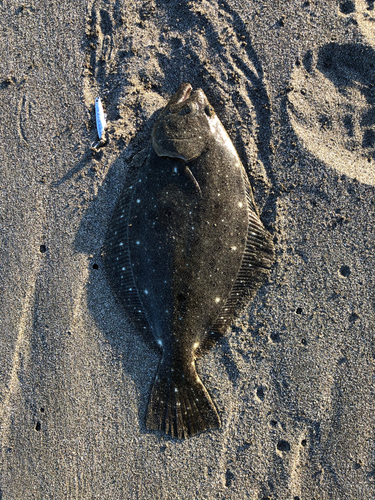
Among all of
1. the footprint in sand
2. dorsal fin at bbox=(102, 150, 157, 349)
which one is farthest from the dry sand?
dorsal fin at bbox=(102, 150, 157, 349)

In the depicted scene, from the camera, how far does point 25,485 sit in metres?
2.60

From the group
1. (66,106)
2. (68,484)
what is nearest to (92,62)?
(66,106)

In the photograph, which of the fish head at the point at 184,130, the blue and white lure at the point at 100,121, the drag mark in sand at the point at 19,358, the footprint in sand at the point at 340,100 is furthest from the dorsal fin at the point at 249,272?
the drag mark in sand at the point at 19,358

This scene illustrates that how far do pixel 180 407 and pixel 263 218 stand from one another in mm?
1676

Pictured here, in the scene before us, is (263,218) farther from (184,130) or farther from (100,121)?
(100,121)

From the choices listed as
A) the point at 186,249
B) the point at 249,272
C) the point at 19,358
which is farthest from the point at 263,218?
the point at 19,358

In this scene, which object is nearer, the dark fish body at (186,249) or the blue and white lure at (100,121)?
the dark fish body at (186,249)

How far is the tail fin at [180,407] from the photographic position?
2.46m

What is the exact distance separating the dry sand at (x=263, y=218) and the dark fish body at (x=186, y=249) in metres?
0.17

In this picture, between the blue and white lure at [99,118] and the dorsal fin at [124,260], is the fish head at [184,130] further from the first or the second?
the blue and white lure at [99,118]

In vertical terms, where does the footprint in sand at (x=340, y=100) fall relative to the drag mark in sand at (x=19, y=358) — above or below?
above

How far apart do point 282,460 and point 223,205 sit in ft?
6.84

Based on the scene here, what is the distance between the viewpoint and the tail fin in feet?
8.06

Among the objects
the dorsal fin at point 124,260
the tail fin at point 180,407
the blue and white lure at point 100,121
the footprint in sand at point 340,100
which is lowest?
the tail fin at point 180,407
